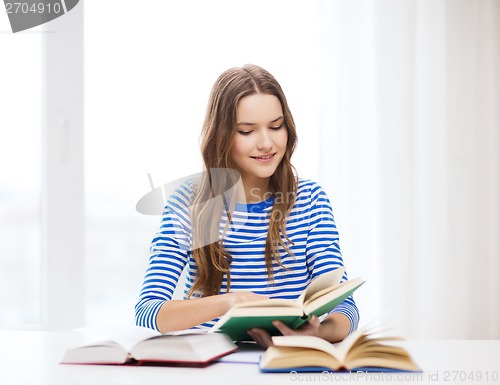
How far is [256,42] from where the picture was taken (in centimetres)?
248

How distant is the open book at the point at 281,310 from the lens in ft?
3.14

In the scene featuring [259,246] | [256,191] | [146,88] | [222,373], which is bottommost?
[222,373]

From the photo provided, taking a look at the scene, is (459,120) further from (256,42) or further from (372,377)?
(372,377)

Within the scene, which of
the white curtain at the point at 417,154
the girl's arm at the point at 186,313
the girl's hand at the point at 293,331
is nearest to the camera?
the girl's hand at the point at 293,331

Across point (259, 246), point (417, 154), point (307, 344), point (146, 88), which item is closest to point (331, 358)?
point (307, 344)

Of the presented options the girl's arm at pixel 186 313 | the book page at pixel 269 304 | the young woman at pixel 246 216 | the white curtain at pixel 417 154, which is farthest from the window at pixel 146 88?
the book page at pixel 269 304

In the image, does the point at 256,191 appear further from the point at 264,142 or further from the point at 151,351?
the point at 151,351

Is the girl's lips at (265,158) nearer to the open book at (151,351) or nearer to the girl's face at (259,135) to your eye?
the girl's face at (259,135)

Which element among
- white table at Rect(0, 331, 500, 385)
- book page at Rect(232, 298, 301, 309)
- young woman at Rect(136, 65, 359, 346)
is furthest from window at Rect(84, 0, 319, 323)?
book page at Rect(232, 298, 301, 309)

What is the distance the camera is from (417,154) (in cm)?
242

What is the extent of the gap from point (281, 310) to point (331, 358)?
11cm

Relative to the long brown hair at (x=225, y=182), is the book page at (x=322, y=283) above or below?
below

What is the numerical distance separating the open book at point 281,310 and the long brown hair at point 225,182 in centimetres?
46

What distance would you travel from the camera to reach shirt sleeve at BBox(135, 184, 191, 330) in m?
1.40
